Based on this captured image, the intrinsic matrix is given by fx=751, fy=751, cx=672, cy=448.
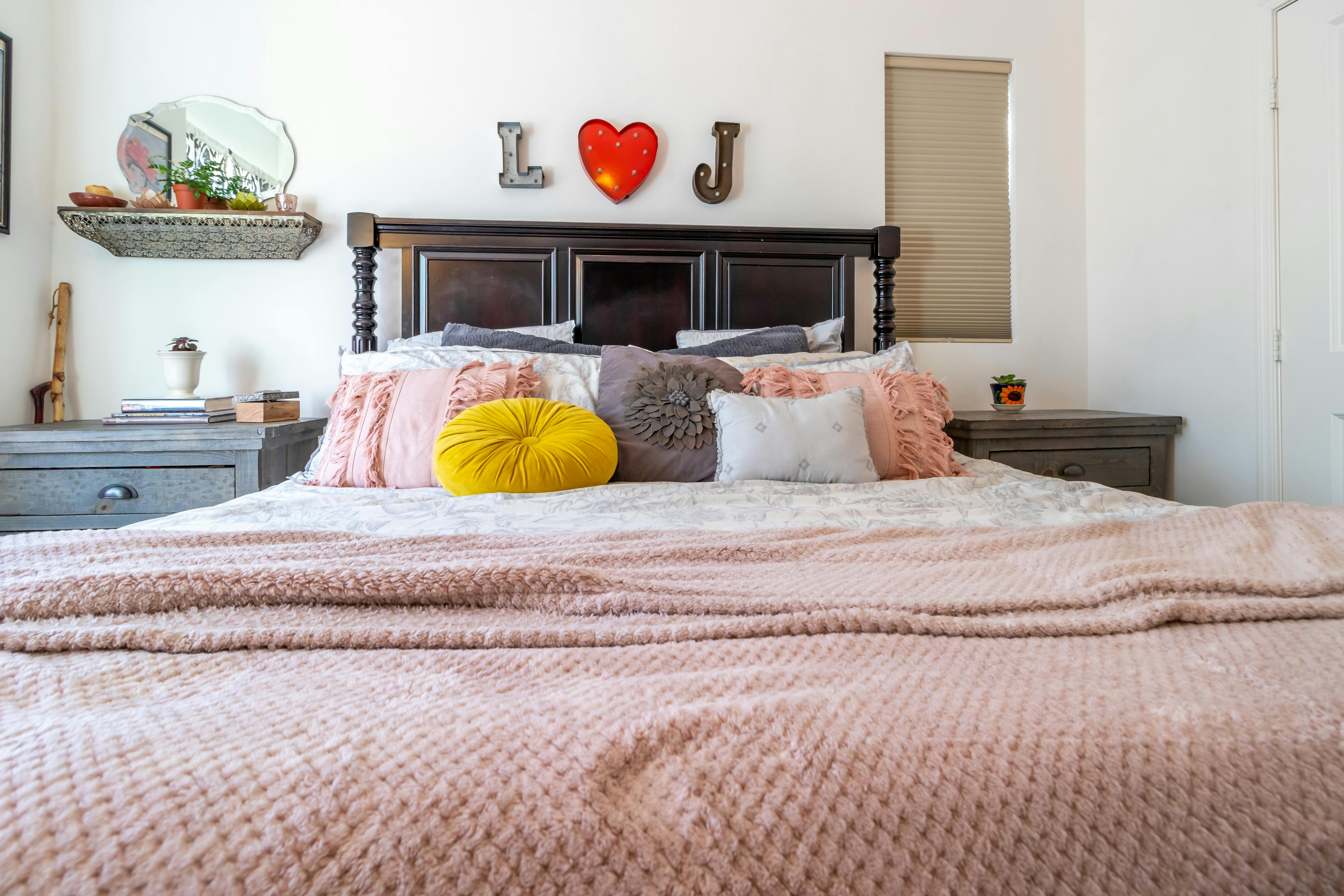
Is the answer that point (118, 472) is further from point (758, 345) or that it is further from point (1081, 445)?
point (1081, 445)

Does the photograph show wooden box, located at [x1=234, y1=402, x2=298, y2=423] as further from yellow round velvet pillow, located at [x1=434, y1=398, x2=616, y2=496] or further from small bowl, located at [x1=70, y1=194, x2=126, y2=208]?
yellow round velvet pillow, located at [x1=434, y1=398, x2=616, y2=496]

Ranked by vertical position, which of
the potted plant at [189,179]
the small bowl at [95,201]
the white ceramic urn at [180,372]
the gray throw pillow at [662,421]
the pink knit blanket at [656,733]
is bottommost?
the pink knit blanket at [656,733]

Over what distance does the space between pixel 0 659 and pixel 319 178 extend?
2.25m

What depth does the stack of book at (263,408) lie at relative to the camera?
7.22ft

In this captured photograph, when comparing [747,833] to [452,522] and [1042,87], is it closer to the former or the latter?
[452,522]

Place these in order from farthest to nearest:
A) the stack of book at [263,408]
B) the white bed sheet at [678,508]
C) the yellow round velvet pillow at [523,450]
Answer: the stack of book at [263,408]
the yellow round velvet pillow at [523,450]
the white bed sheet at [678,508]

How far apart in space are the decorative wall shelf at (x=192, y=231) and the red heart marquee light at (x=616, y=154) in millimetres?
912

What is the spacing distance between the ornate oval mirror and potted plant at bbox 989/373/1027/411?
2518 mm

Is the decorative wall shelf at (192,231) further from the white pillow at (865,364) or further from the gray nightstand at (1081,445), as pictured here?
the gray nightstand at (1081,445)

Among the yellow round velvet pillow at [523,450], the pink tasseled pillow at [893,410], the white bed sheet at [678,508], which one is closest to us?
the white bed sheet at [678,508]

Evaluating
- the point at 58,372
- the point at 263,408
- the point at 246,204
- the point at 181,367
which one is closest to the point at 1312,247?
the point at 263,408

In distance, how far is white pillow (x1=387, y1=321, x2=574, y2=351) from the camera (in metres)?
2.26

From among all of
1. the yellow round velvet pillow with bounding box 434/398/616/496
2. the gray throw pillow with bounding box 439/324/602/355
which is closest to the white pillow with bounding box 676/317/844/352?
the gray throw pillow with bounding box 439/324/602/355

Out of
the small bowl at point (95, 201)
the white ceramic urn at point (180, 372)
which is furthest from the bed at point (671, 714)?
the small bowl at point (95, 201)
